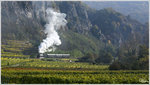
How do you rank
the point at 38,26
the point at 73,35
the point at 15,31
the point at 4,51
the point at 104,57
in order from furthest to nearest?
1. the point at 73,35
2. the point at 38,26
3. the point at 15,31
4. the point at 4,51
5. the point at 104,57

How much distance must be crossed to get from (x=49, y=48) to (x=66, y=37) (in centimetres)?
4557

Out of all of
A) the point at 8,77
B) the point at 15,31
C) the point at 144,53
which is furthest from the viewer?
the point at 15,31

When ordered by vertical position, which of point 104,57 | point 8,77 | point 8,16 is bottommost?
point 104,57

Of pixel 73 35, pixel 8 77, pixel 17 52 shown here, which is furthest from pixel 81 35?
pixel 8 77

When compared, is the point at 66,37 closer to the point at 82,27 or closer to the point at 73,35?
the point at 73,35

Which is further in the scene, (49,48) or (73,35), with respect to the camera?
(73,35)

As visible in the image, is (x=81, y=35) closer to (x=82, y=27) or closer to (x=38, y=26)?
(x=82, y=27)

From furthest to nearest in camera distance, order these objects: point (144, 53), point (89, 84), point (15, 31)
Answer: point (15, 31) → point (144, 53) → point (89, 84)

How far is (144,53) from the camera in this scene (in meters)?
66.5

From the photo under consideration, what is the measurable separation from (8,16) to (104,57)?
8277 centimetres

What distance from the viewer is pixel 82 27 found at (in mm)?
199625

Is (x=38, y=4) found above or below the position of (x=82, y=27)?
above

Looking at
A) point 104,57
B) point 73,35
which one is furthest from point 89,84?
point 73,35

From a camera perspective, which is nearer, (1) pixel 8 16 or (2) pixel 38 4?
(1) pixel 8 16
